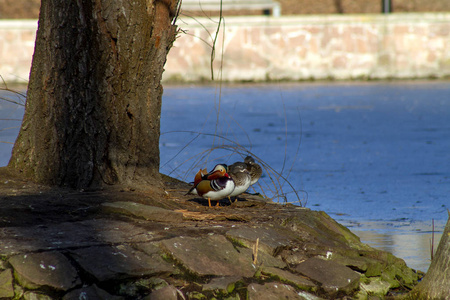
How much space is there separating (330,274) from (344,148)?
5.90 m

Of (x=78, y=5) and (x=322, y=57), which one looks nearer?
(x=78, y=5)

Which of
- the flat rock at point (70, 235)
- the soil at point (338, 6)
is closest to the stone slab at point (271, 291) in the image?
the flat rock at point (70, 235)

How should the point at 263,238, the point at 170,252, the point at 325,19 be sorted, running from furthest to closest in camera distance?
1. the point at 325,19
2. the point at 263,238
3. the point at 170,252

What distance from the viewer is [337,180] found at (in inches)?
287

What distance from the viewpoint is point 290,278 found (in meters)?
3.57

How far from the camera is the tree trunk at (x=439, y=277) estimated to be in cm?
347

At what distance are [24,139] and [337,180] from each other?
3.70 metres

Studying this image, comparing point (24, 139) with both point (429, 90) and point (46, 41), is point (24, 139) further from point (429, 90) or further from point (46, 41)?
point (429, 90)

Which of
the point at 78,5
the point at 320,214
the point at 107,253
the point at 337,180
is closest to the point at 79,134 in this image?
the point at 78,5

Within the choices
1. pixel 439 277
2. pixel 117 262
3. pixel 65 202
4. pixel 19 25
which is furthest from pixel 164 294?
pixel 19 25

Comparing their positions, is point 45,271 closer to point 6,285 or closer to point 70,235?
point 6,285

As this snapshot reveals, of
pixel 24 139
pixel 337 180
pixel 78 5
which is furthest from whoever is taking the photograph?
pixel 337 180

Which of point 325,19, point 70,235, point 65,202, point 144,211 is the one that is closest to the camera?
point 70,235

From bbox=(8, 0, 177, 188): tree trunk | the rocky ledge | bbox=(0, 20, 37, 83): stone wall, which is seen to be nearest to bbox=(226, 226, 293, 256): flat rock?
the rocky ledge
